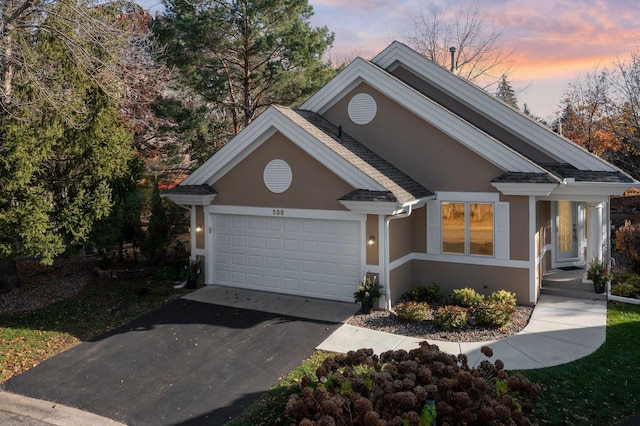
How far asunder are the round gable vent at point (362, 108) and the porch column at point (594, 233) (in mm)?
6475

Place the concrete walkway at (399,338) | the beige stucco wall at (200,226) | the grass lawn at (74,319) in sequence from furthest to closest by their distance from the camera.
Result: 1. the beige stucco wall at (200,226)
2. the grass lawn at (74,319)
3. the concrete walkway at (399,338)

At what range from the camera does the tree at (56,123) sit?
37.9ft

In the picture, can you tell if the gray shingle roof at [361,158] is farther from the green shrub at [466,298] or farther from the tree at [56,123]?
the tree at [56,123]

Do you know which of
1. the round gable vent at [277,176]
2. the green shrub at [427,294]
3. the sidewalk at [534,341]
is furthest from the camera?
the round gable vent at [277,176]

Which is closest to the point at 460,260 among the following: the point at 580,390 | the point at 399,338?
the point at 399,338

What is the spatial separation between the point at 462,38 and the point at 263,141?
2501cm

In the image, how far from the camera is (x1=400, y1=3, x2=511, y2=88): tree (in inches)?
1282

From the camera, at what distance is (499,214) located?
12.1m

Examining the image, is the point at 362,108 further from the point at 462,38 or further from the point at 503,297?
the point at 462,38

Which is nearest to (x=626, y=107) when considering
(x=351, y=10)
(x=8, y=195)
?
(x=351, y=10)

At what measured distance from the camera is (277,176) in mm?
12930

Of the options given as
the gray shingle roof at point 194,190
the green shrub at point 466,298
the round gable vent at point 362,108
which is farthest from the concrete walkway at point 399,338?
the round gable vent at point 362,108

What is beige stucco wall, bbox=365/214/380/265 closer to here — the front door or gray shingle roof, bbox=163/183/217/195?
gray shingle roof, bbox=163/183/217/195

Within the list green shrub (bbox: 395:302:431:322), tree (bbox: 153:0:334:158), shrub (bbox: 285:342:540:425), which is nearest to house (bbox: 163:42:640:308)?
green shrub (bbox: 395:302:431:322)
